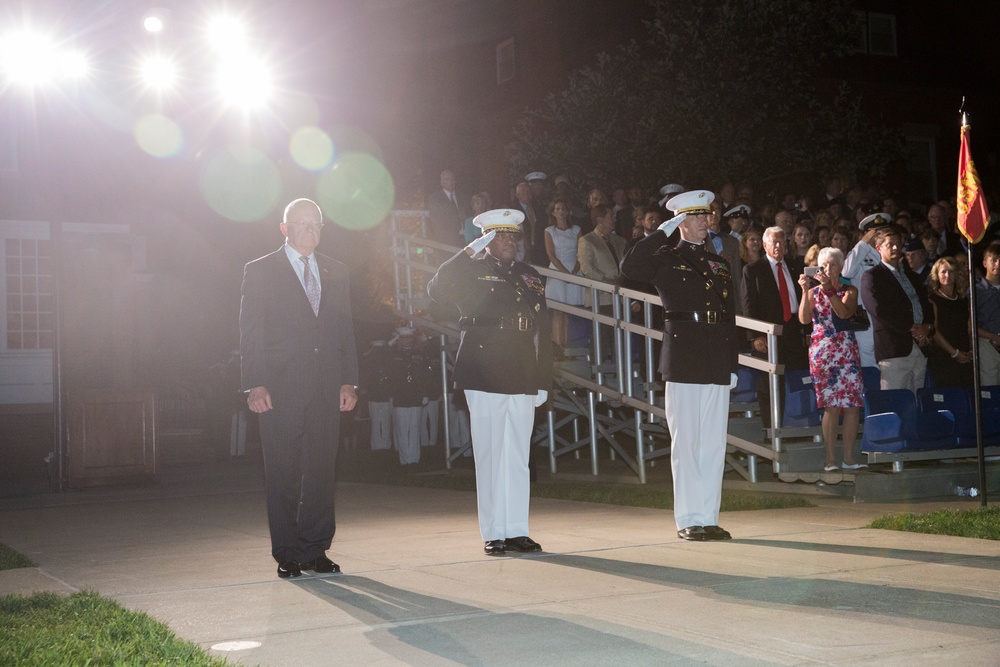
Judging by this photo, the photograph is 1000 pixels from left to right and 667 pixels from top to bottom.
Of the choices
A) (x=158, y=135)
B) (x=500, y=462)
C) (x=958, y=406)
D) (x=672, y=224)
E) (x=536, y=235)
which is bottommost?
(x=500, y=462)

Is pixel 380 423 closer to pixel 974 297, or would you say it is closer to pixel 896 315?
pixel 896 315

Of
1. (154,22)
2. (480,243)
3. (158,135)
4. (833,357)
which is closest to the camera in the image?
(480,243)

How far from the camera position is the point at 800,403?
10.8 metres

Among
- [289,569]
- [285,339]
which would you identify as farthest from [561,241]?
[289,569]

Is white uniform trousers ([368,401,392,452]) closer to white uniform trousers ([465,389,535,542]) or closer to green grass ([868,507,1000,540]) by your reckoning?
white uniform trousers ([465,389,535,542])

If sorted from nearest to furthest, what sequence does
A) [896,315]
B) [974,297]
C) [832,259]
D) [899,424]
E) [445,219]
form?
1. [974,297]
2. [899,424]
3. [832,259]
4. [896,315]
5. [445,219]

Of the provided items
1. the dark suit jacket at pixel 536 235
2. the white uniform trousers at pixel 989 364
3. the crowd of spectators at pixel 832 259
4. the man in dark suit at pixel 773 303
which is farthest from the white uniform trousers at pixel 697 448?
the dark suit jacket at pixel 536 235

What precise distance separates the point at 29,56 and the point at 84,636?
1002 cm

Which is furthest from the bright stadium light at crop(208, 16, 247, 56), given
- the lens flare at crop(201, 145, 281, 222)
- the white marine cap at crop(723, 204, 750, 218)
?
the white marine cap at crop(723, 204, 750, 218)

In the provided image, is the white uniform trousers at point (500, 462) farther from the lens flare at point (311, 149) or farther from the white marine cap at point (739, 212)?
the lens flare at point (311, 149)

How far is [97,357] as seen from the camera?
20.7m

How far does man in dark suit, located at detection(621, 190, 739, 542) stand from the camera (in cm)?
767

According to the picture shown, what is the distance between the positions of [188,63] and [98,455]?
913 cm

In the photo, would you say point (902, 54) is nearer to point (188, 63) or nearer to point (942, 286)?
point (188, 63)
